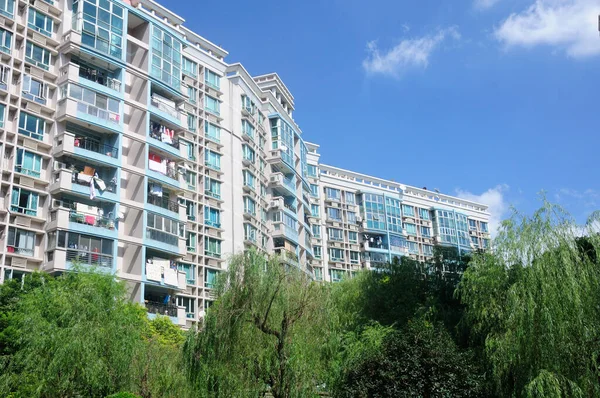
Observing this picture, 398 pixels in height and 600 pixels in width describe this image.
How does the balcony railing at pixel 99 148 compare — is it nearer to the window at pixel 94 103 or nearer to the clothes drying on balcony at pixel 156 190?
the window at pixel 94 103

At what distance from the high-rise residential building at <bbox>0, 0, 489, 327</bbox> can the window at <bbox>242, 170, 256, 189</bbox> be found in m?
0.15

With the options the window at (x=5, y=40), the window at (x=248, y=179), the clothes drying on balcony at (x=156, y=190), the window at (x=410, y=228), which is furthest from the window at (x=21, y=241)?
the window at (x=410, y=228)

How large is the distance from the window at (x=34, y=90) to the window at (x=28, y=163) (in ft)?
9.80

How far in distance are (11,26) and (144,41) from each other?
905cm

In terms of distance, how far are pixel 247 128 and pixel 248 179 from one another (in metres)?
4.24

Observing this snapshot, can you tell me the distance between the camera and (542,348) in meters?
17.1

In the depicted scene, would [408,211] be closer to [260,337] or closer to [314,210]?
[314,210]

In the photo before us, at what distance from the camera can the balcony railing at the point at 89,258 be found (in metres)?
29.6

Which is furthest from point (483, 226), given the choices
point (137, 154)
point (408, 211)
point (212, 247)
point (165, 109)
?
point (137, 154)

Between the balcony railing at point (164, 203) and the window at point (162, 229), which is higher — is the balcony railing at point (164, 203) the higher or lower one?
the higher one

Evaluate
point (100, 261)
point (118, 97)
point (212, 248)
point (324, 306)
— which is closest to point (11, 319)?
point (100, 261)

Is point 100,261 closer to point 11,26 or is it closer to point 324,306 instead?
point 11,26

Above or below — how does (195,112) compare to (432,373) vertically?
above

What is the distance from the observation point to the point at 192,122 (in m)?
42.9
